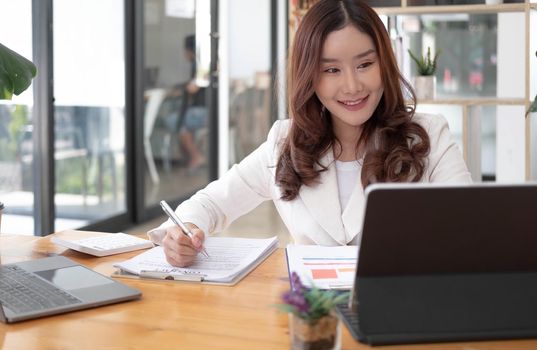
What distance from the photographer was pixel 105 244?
1.70 meters

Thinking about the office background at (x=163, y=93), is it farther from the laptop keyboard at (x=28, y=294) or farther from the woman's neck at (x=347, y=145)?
the laptop keyboard at (x=28, y=294)

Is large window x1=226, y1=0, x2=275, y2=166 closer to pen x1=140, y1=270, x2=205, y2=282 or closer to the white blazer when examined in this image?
the white blazer

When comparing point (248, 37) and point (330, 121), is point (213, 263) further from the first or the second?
point (248, 37)

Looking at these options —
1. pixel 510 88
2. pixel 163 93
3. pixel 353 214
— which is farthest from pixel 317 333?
pixel 510 88

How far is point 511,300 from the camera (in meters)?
1.11

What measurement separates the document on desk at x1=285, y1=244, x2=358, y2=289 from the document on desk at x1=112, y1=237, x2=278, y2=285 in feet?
0.30

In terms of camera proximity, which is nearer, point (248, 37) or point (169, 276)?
point (169, 276)

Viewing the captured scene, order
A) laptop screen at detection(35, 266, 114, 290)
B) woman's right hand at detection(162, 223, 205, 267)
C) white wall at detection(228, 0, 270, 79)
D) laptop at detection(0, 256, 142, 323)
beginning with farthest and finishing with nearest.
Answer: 1. white wall at detection(228, 0, 270, 79)
2. woman's right hand at detection(162, 223, 205, 267)
3. laptop screen at detection(35, 266, 114, 290)
4. laptop at detection(0, 256, 142, 323)

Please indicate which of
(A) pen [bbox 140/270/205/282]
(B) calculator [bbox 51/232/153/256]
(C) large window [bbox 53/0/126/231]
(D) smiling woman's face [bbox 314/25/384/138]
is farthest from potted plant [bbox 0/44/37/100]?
(C) large window [bbox 53/0/126/231]

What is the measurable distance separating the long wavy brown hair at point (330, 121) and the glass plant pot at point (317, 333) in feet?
2.86

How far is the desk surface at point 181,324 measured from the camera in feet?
3.58

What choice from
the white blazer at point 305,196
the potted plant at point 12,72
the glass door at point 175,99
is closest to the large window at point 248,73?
the glass door at point 175,99

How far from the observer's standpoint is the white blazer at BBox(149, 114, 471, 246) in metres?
1.79

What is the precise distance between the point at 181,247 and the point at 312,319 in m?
0.59
